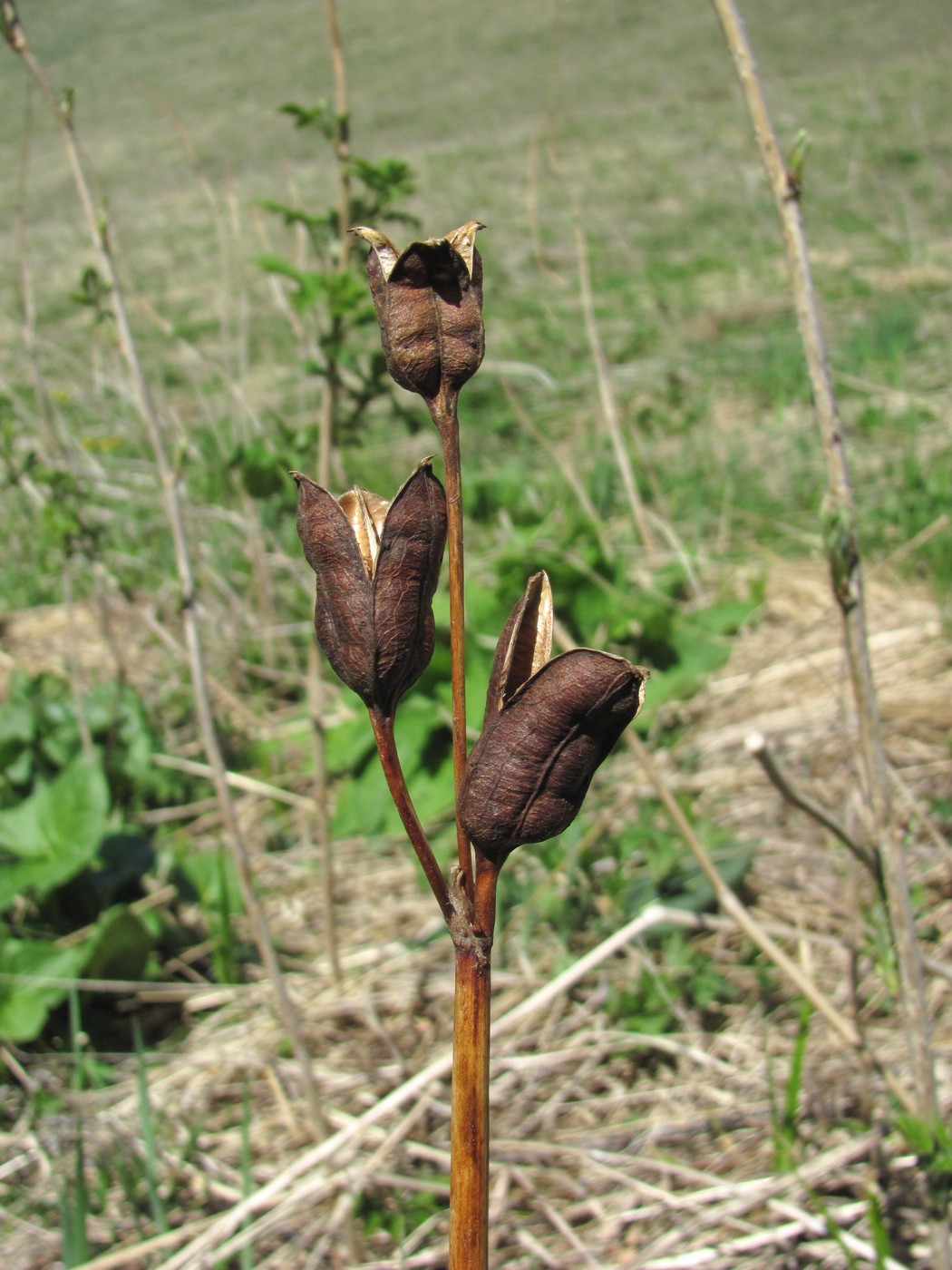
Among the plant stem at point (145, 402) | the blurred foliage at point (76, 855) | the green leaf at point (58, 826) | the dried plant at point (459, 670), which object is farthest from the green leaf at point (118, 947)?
the dried plant at point (459, 670)

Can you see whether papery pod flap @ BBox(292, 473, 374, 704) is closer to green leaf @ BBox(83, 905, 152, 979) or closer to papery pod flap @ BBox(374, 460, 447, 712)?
papery pod flap @ BBox(374, 460, 447, 712)

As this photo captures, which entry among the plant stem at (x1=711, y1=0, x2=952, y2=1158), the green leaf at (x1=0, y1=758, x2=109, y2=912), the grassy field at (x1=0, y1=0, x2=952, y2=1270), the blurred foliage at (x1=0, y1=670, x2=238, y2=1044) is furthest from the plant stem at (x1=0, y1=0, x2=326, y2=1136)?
the plant stem at (x1=711, y1=0, x2=952, y2=1158)

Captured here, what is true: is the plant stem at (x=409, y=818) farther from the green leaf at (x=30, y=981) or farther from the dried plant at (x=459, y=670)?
the green leaf at (x=30, y=981)

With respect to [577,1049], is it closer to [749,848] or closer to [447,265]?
[749,848]

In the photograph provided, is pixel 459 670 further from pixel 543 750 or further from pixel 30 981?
pixel 30 981

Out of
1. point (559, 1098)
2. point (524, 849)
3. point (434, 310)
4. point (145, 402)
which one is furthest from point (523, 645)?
point (524, 849)

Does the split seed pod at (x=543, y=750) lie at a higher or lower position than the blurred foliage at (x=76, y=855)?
higher
